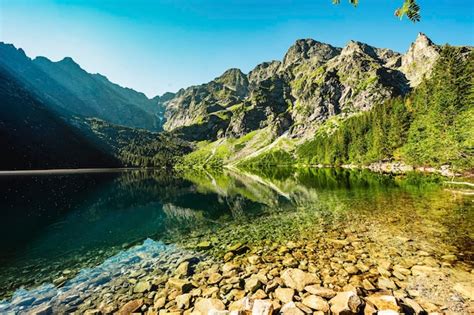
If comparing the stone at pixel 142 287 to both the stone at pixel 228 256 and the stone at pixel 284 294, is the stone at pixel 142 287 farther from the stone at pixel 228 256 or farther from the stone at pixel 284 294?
the stone at pixel 284 294

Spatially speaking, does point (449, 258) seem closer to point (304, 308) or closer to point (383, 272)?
point (383, 272)

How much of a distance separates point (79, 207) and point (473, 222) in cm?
6048

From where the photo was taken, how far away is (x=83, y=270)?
746 inches

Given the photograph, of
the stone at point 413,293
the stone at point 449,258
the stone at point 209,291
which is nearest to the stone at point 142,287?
the stone at point 209,291

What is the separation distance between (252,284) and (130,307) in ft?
21.9

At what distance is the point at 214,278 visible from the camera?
50.1ft

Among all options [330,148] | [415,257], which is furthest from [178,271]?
[330,148]

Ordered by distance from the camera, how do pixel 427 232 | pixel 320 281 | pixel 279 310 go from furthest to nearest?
pixel 427 232 → pixel 320 281 → pixel 279 310

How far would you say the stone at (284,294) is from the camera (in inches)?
470

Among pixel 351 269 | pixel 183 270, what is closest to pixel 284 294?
pixel 351 269

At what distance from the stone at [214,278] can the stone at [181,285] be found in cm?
118

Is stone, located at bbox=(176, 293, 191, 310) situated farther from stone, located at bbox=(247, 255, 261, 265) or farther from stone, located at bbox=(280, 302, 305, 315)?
stone, located at bbox=(247, 255, 261, 265)

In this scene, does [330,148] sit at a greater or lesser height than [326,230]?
greater

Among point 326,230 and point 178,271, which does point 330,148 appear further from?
point 178,271
